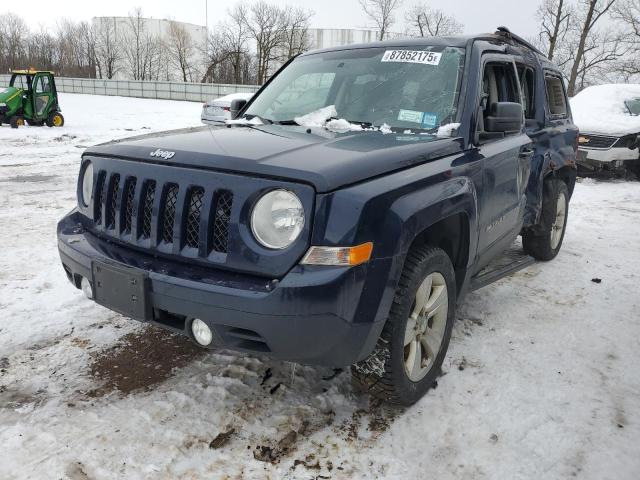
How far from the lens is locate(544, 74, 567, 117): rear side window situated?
4859 mm

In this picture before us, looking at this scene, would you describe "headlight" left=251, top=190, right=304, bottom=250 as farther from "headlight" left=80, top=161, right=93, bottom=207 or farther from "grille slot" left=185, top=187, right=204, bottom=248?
"headlight" left=80, top=161, right=93, bottom=207

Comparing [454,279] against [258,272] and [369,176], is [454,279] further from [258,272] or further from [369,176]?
[258,272]

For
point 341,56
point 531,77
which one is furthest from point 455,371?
point 531,77

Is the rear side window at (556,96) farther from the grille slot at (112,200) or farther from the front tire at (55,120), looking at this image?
the front tire at (55,120)

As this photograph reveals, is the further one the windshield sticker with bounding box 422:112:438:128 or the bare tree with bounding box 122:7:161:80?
the bare tree with bounding box 122:7:161:80

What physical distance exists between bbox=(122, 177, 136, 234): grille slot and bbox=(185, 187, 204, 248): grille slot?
390 millimetres

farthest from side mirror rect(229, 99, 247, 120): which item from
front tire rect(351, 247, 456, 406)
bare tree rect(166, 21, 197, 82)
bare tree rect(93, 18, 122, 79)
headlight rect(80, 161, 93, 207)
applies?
bare tree rect(93, 18, 122, 79)

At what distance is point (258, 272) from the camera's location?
6.98 feet

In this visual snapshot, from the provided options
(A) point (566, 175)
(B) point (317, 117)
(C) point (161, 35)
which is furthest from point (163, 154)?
(C) point (161, 35)

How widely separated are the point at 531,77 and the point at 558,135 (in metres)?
0.67

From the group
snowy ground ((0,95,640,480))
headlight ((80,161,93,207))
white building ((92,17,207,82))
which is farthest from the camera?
white building ((92,17,207,82))

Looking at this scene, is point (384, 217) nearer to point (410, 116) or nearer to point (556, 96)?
point (410, 116)

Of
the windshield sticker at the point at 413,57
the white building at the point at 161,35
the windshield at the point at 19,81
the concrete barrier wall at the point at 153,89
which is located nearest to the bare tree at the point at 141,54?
the white building at the point at 161,35

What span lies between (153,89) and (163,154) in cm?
4085
